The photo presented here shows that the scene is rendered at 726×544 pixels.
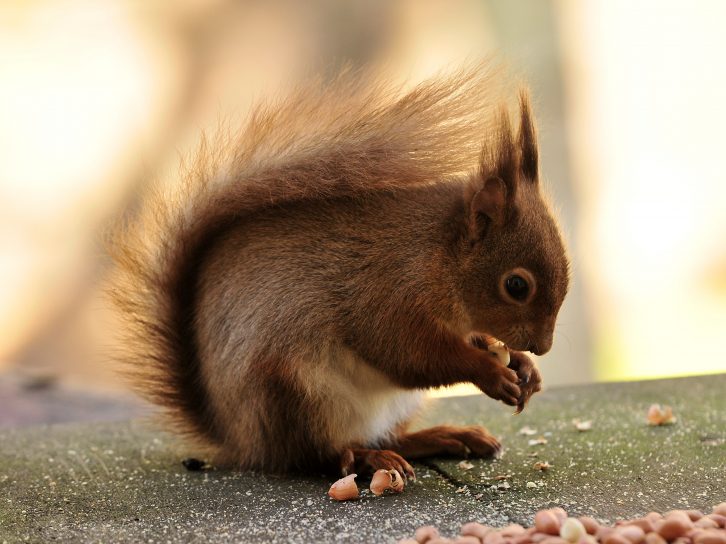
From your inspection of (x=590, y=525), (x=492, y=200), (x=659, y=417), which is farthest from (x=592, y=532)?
(x=659, y=417)

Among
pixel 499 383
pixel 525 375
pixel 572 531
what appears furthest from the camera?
pixel 525 375

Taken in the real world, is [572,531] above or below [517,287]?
below

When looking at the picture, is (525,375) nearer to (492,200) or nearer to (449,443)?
(449,443)

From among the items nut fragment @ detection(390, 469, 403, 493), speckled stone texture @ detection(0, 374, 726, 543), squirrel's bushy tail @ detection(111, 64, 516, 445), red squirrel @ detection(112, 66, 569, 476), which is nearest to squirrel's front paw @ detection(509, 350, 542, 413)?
red squirrel @ detection(112, 66, 569, 476)

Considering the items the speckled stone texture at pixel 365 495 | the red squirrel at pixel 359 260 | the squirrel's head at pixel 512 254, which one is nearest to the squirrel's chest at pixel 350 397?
the red squirrel at pixel 359 260

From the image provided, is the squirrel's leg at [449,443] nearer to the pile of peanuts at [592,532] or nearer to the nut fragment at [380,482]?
the nut fragment at [380,482]

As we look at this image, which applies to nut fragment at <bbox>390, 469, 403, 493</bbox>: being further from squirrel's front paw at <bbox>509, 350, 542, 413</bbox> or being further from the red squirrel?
squirrel's front paw at <bbox>509, 350, 542, 413</bbox>

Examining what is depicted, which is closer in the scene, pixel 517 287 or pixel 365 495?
pixel 365 495
